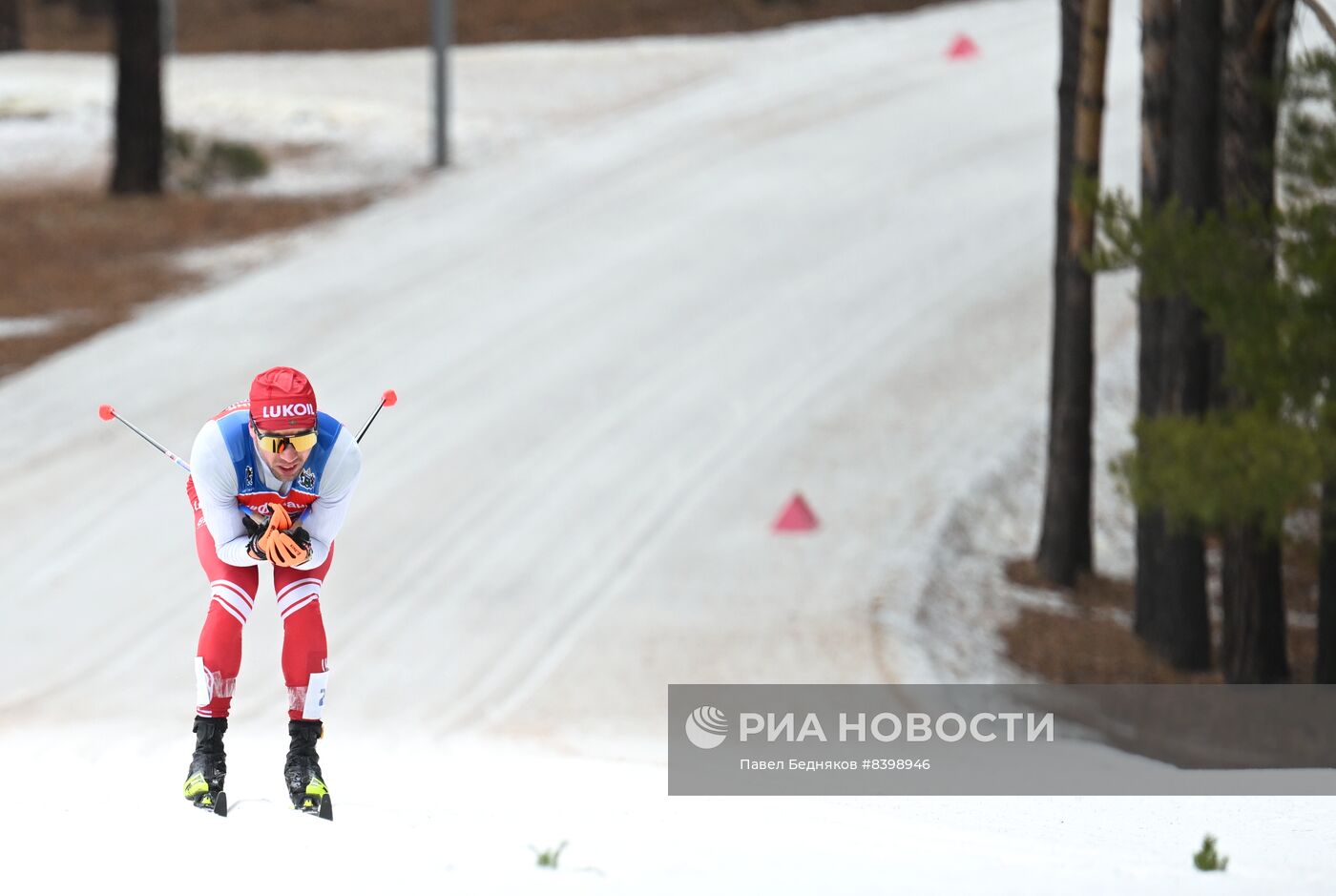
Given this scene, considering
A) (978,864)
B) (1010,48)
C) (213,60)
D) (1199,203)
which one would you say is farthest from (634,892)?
(213,60)

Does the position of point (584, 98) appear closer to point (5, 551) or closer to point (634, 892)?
point (5, 551)

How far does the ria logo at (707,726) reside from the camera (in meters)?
11.1

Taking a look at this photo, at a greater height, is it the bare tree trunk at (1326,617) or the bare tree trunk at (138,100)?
the bare tree trunk at (138,100)

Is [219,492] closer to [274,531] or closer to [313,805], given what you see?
[274,531]

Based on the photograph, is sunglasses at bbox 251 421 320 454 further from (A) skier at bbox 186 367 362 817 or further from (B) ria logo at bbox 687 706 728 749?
(B) ria logo at bbox 687 706 728 749

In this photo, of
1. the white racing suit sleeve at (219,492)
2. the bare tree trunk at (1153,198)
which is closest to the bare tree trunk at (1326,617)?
the bare tree trunk at (1153,198)

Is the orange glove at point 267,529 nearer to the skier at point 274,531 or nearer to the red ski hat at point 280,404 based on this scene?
the skier at point 274,531

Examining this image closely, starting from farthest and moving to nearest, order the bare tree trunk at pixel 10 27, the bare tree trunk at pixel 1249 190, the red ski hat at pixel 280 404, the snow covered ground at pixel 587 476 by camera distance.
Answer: the bare tree trunk at pixel 10 27, the bare tree trunk at pixel 1249 190, the snow covered ground at pixel 587 476, the red ski hat at pixel 280 404

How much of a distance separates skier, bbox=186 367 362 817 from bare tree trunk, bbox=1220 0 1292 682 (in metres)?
6.32

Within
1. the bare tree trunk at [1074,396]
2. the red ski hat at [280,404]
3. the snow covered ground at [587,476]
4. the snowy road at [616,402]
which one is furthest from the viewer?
the bare tree trunk at [1074,396]

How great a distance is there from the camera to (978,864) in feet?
20.3

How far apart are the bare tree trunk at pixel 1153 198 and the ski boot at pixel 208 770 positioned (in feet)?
25.9

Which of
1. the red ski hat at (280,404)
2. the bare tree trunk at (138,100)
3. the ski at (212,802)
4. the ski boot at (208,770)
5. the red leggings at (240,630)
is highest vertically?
the bare tree trunk at (138,100)

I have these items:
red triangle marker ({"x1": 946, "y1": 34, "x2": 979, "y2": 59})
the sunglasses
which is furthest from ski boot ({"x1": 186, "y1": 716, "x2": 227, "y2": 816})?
red triangle marker ({"x1": 946, "y1": 34, "x2": 979, "y2": 59})
